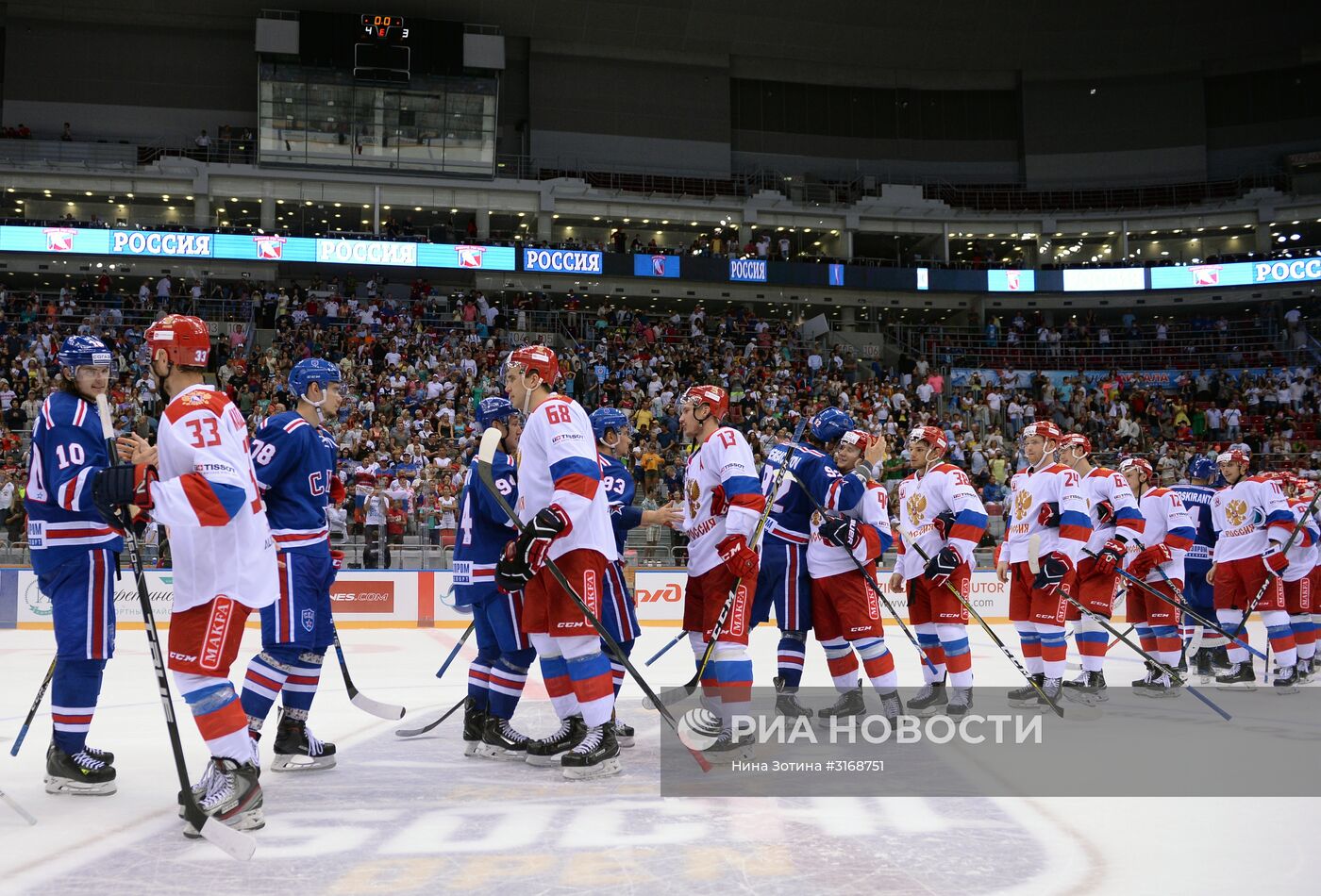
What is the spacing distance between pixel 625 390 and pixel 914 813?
20372mm

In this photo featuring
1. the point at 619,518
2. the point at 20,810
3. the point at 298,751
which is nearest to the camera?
the point at 20,810

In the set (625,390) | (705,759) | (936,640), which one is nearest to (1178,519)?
(936,640)

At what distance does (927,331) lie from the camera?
35.2 metres

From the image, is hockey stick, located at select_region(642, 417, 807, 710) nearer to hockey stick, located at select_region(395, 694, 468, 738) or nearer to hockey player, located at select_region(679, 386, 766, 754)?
hockey player, located at select_region(679, 386, 766, 754)

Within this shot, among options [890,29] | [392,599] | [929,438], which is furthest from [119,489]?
[890,29]

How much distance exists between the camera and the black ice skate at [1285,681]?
29.3 ft

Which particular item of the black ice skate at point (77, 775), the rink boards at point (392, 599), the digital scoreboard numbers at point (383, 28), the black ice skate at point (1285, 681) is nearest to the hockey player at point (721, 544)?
the black ice skate at point (77, 775)

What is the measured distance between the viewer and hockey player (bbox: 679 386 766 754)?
5.64m

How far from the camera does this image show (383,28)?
3161 centimetres

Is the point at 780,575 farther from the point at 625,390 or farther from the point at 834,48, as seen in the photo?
the point at 834,48

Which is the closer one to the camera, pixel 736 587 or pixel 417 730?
pixel 736 587

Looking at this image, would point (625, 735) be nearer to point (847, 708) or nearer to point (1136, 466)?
point (847, 708)

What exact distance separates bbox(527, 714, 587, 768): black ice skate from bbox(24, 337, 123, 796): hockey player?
6.43 feet

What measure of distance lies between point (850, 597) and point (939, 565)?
2.77 feet
